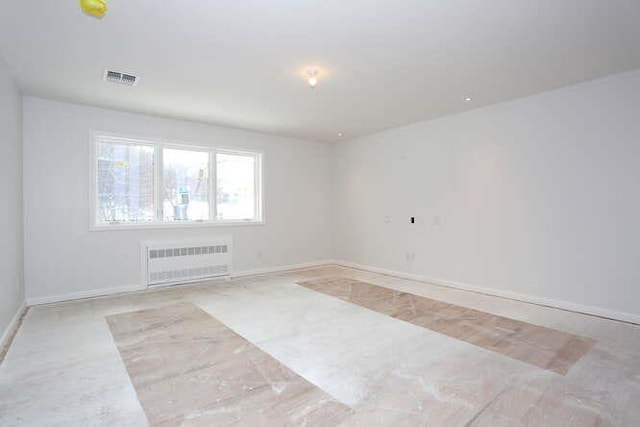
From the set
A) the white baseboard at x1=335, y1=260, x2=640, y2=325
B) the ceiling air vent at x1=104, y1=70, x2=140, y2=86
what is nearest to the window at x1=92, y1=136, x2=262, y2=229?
the ceiling air vent at x1=104, y1=70, x2=140, y2=86

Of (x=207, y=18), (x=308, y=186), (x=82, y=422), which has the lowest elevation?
(x=82, y=422)

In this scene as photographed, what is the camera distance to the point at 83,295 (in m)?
4.52

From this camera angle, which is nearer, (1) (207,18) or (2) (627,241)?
(1) (207,18)

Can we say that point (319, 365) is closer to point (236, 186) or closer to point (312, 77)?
point (312, 77)

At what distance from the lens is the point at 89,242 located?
460 centimetres

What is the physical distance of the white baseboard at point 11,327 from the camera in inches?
116

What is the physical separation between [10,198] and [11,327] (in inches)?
50.6

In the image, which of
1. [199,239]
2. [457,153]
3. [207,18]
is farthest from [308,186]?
[207,18]

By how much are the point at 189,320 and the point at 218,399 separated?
66.1 inches

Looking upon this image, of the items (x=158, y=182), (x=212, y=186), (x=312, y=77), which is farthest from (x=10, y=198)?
(x=312, y=77)

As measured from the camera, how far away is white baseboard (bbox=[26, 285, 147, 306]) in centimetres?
423

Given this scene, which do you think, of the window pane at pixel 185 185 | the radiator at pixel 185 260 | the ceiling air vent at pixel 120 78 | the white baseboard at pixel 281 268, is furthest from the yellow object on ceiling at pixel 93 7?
the white baseboard at pixel 281 268

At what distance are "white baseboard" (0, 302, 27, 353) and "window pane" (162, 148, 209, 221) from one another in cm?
203

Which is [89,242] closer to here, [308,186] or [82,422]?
[82,422]
